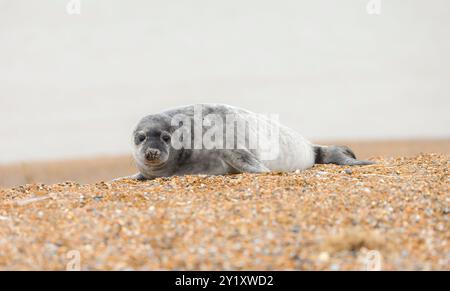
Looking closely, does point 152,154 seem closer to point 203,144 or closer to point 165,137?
point 165,137

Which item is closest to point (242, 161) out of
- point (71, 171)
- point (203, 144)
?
point (203, 144)

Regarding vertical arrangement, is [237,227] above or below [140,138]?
below

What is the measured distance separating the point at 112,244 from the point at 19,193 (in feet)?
12.2

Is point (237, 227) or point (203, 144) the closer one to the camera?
point (237, 227)

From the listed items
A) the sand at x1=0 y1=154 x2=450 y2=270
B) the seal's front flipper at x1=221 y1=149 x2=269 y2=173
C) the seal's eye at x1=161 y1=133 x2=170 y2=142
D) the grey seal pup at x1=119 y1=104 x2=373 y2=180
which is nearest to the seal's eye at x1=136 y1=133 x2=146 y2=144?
the grey seal pup at x1=119 y1=104 x2=373 y2=180

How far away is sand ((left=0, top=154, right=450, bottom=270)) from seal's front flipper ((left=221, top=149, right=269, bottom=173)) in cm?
140

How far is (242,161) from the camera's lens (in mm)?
9000

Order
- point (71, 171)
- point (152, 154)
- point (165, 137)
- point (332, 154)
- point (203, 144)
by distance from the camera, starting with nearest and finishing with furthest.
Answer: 1. point (152, 154)
2. point (165, 137)
3. point (203, 144)
4. point (332, 154)
5. point (71, 171)

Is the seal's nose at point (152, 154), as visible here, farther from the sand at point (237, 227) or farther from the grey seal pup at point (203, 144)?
the sand at point (237, 227)

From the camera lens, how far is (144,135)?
8945 mm

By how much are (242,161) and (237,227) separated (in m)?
3.86

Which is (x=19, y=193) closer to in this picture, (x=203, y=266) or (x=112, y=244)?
(x=112, y=244)

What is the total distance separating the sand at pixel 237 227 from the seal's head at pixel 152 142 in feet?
3.79

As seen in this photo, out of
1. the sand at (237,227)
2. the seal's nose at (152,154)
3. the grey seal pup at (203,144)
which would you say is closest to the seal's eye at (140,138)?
the grey seal pup at (203,144)
